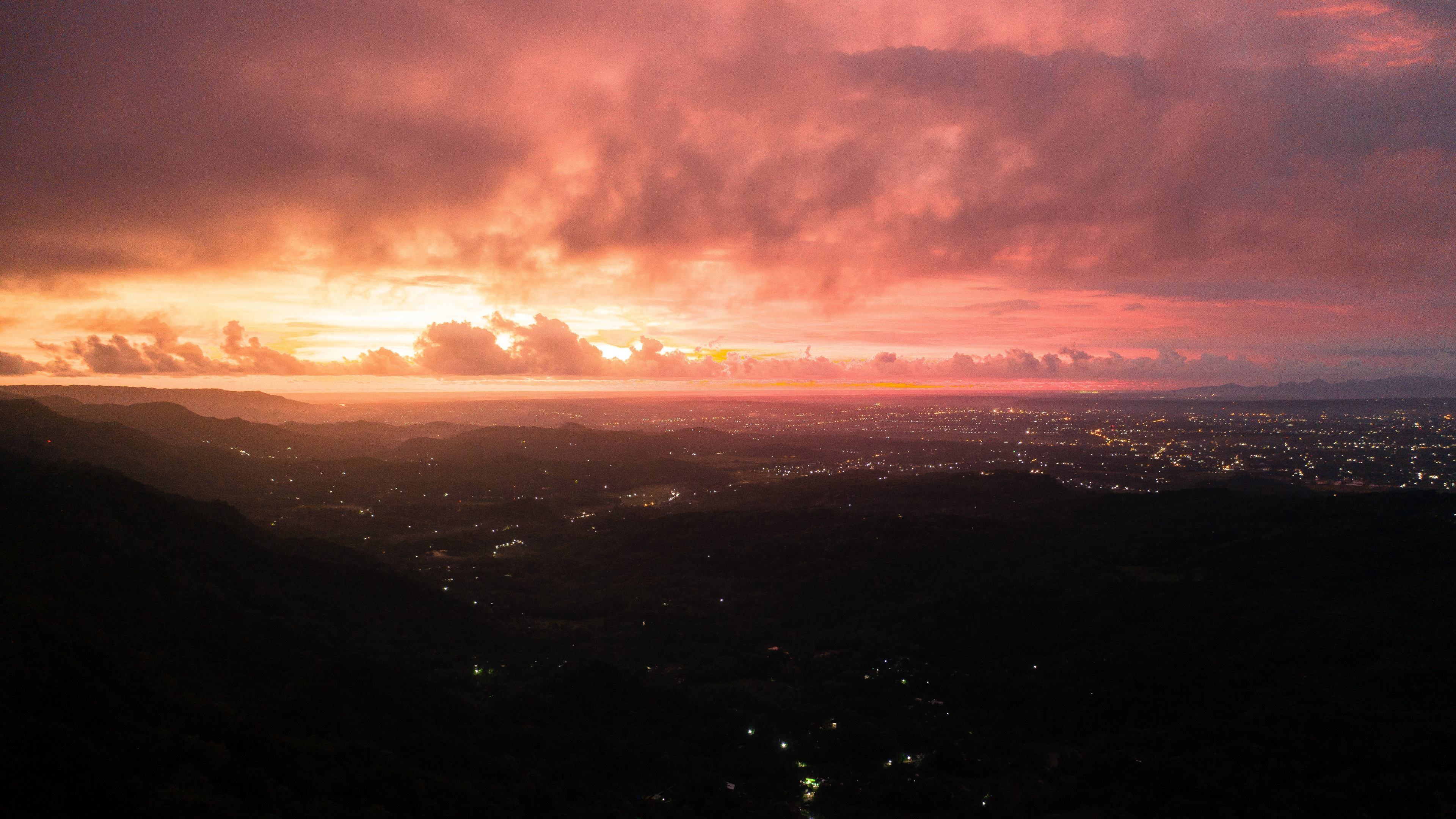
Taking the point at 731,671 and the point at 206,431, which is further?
Result: the point at 206,431

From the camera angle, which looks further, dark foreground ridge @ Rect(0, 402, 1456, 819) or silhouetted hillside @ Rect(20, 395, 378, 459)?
silhouetted hillside @ Rect(20, 395, 378, 459)

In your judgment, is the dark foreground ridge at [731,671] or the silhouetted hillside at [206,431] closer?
the dark foreground ridge at [731,671]

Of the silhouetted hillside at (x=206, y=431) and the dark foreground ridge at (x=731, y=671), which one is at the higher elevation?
the silhouetted hillside at (x=206, y=431)

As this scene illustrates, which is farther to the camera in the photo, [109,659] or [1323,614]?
[1323,614]

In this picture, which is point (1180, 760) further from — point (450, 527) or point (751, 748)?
point (450, 527)

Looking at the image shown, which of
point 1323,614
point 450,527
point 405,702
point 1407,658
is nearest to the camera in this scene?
point 405,702

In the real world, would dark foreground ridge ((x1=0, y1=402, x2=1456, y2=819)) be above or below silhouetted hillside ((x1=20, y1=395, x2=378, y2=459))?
below

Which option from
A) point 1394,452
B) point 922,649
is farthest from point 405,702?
point 1394,452

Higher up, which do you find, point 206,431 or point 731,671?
point 206,431
